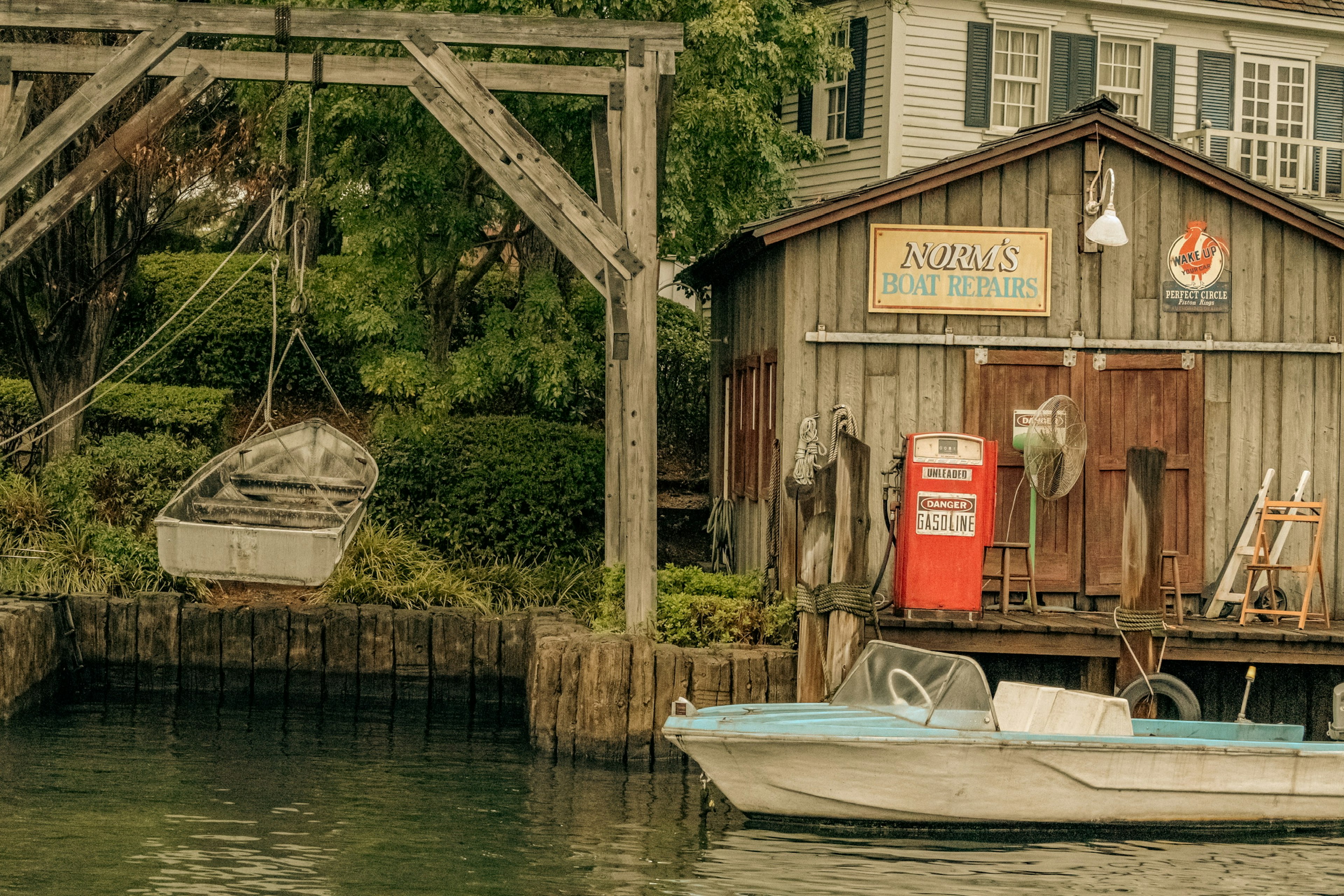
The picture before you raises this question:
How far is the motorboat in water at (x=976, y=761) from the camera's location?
383 inches

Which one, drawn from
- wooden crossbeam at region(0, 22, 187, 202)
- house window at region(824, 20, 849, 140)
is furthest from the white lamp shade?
house window at region(824, 20, 849, 140)

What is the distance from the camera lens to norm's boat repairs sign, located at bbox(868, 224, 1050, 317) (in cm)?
1316

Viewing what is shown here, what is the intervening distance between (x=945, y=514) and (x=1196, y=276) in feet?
11.3

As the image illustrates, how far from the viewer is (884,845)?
384 inches

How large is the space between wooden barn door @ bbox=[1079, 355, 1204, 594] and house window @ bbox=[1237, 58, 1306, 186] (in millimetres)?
10879

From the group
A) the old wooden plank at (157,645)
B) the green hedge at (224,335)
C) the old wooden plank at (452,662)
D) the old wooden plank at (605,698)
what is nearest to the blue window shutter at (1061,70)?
the green hedge at (224,335)

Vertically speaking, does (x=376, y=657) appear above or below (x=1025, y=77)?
below

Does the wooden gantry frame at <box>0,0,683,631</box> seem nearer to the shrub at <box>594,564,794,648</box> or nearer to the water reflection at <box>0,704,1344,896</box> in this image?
the shrub at <box>594,564,794,648</box>

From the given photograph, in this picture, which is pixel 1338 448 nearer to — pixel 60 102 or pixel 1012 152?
pixel 1012 152

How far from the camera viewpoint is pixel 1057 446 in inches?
488

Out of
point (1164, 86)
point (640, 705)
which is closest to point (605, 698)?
point (640, 705)

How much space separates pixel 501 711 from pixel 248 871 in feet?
17.7

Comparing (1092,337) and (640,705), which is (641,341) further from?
(1092,337)

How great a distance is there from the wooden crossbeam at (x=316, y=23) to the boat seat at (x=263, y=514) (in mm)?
3885
